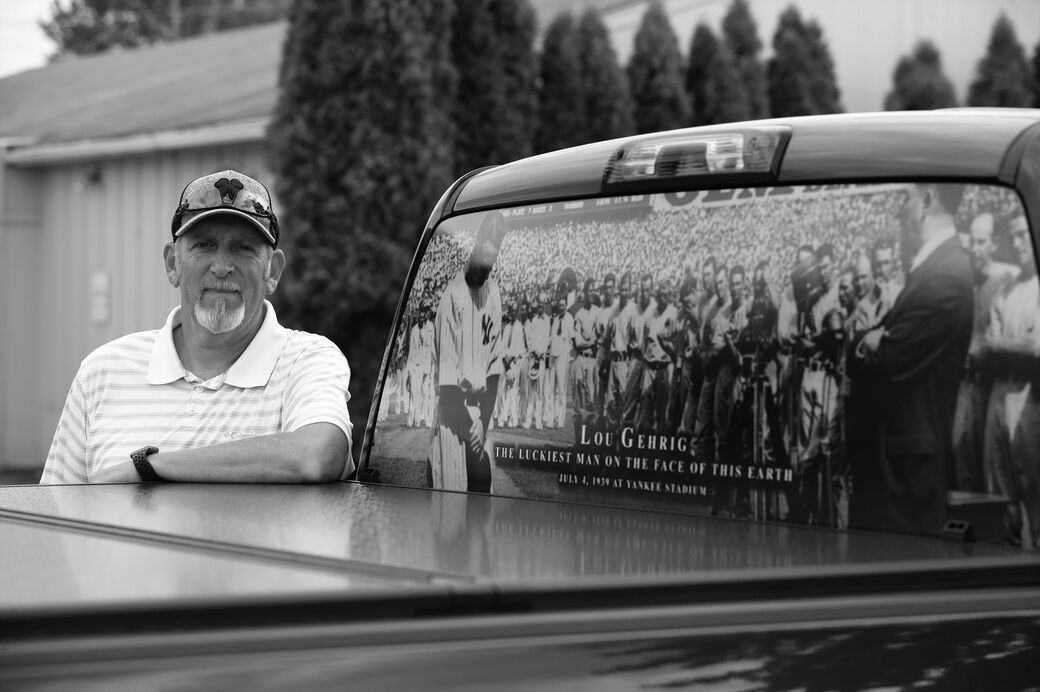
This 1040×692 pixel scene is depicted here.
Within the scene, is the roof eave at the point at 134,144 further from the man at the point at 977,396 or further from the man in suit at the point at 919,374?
the man at the point at 977,396

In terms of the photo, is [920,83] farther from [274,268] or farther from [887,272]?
[887,272]

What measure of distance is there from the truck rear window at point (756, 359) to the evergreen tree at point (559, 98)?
9381 mm

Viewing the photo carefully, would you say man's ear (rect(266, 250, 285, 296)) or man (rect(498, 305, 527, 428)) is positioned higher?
man's ear (rect(266, 250, 285, 296))

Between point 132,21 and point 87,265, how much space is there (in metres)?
39.9

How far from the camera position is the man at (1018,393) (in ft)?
8.13

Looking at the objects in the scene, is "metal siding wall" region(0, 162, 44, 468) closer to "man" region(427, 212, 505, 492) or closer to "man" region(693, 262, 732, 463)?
"man" region(427, 212, 505, 492)

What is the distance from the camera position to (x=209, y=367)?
4.35m

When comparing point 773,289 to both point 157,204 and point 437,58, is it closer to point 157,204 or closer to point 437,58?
point 437,58

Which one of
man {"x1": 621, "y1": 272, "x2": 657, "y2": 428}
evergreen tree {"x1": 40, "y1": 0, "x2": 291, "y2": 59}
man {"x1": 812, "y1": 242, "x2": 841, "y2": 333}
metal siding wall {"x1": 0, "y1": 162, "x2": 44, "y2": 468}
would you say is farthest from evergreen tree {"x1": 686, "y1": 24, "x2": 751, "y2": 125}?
evergreen tree {"x1": 40, "y1": 0, "x2": 291, "y2": 59}

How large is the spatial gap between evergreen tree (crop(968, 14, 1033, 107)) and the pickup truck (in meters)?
14.4

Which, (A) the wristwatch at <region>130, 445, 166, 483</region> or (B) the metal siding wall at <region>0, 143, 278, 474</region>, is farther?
(B) the metal siding wall at <region>0, 143, 278, 474</region>

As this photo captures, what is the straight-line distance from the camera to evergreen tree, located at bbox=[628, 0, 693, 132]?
13.9 m

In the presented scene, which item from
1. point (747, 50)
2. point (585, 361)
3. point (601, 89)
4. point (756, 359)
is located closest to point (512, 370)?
point (585, 361)

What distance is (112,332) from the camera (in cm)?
1588
